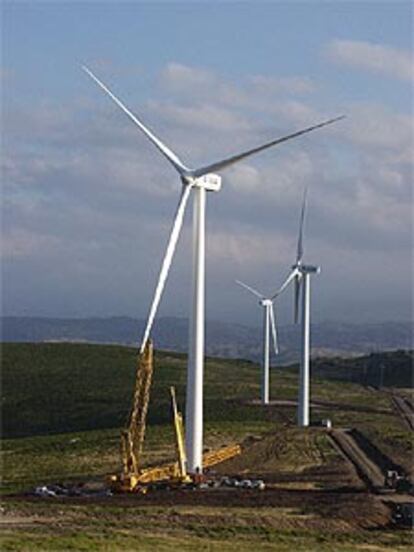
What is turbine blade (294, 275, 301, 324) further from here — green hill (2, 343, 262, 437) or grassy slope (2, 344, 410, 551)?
green hill (2, 343, 262, 437)

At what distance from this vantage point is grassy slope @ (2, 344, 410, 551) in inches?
1612

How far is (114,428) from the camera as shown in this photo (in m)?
97.1

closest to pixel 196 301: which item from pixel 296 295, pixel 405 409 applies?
pixel 296 295

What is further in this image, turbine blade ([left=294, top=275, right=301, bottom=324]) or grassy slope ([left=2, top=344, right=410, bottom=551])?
turbine blade ([left=294, top=275, right=301, bottom=324])

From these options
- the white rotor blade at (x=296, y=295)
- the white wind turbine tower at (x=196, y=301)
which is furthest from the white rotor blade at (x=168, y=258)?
the white rotor blade at (x=296, y=295)

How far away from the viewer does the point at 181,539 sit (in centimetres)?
4041

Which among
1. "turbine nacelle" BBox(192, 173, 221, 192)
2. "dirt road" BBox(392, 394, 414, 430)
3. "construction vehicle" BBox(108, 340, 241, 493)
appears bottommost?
"construction vehicle" BBox(108, 340, 241, 493)

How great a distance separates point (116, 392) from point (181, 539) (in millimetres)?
83431

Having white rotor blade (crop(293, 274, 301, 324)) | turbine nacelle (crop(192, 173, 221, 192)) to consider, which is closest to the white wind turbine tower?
turbine nacelle (crop(192, 173, 221, 192))

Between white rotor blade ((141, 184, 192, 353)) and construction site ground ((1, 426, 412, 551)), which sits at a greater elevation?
white rotor blade ((141, 184, 192, 353))

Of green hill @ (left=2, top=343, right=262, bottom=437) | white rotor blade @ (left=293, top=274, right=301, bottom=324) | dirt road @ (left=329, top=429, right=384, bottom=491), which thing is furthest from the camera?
green hill @ (left=2, top=343, right=262, bottom=437)

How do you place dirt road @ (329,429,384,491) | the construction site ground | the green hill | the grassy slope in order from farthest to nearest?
the green hill → dirt road @ (329,429,384,491) → the grassy slope → the construction site ground

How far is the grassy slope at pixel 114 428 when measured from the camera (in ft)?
134

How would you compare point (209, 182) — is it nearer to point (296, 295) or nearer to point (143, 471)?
point (143, 471)
